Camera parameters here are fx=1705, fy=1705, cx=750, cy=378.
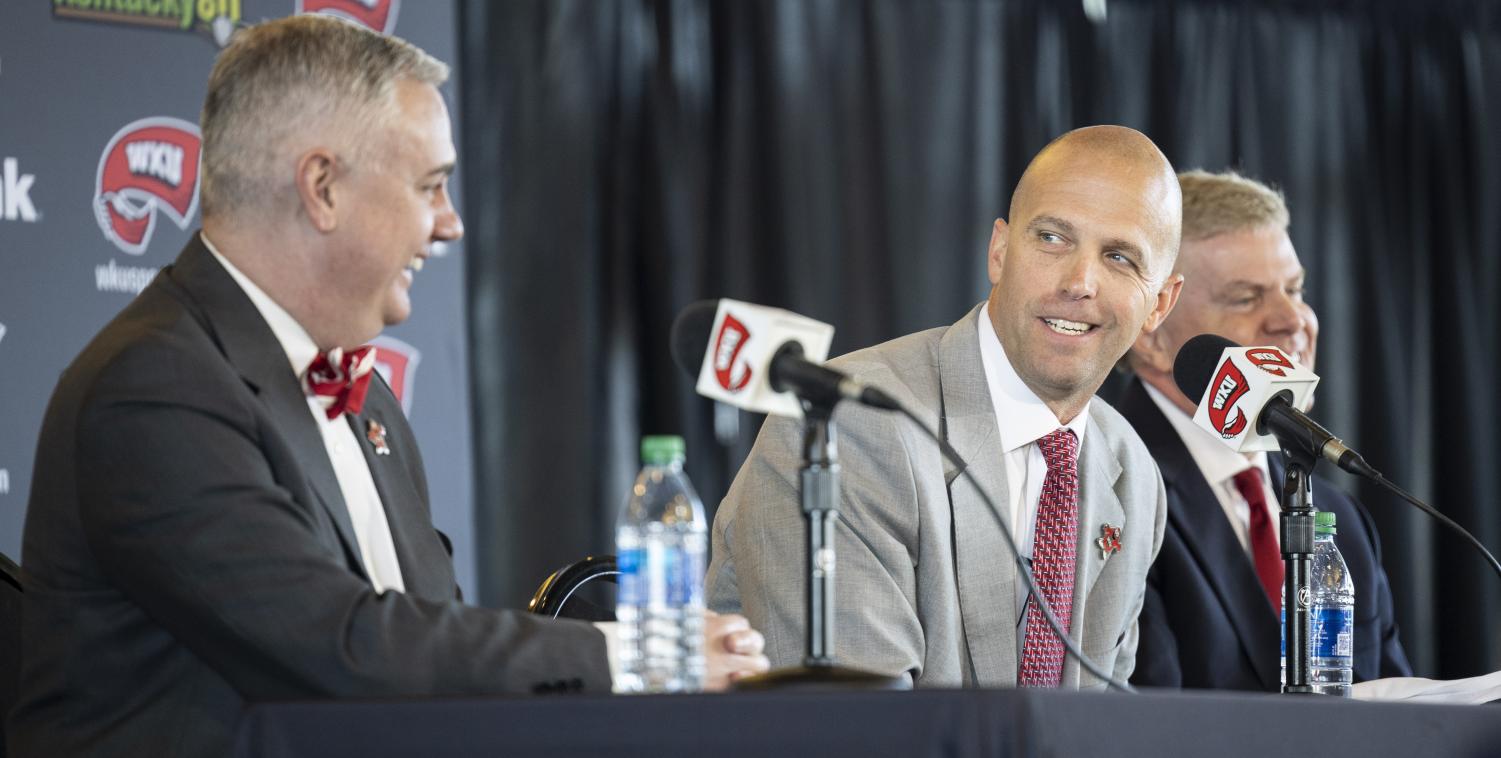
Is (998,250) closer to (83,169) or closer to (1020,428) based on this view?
(1020,428)

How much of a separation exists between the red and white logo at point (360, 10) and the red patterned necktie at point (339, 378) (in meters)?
2.04

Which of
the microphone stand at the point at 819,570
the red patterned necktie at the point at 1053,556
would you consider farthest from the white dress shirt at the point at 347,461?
the red patterned necktie at the point at 1053,556

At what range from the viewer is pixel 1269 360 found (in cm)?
240

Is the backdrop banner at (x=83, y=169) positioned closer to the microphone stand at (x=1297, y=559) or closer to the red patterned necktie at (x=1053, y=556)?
the red patterned necktie at (x=1053, y=556)

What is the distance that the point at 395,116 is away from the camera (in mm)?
2094

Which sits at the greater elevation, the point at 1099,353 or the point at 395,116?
the point at 395,116

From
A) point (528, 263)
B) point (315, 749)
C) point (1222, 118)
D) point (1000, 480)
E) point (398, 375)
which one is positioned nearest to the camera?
point (315, 749)

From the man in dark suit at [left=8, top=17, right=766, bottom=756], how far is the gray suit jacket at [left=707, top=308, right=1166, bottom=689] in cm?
50

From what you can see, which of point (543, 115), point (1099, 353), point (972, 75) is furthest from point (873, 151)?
point (1099, 353)

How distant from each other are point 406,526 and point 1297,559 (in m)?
1.19

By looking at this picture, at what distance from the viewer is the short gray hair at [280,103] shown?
2.06m

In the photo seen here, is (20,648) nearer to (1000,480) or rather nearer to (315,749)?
(315,749)

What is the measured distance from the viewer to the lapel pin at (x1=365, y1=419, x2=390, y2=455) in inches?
89.2

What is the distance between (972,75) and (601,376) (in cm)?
160
